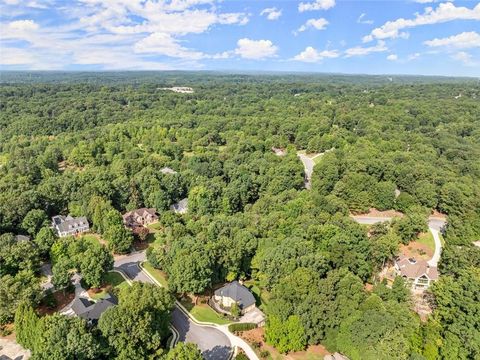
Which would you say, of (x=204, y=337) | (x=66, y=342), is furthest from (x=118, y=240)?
(x=66, y=342)

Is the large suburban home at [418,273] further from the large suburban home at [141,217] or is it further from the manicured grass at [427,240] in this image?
the large suburban home at [141,217]

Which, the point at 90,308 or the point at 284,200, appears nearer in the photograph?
the point at 90,308

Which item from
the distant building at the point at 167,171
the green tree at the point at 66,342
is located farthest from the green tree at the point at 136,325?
the distant building at the point at 167,171

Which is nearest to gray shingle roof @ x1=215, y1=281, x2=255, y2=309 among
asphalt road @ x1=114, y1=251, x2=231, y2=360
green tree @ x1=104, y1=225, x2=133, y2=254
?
asphalt road @ x1=114, y1=251, x2=231, y2=360

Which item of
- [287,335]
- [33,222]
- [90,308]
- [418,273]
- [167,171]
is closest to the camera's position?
[287,335]

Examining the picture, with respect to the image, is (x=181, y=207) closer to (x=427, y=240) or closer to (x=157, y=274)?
(x=157, y=274)

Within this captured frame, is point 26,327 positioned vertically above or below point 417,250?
above
